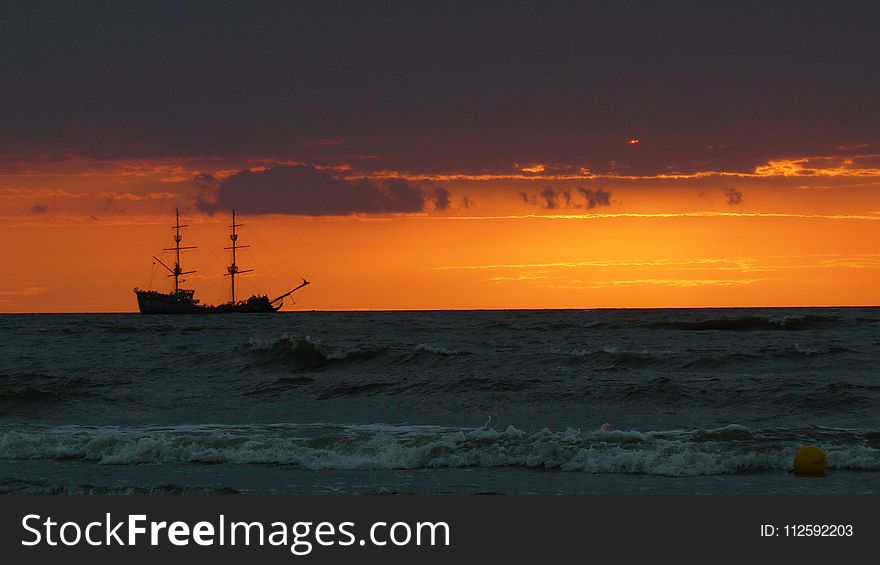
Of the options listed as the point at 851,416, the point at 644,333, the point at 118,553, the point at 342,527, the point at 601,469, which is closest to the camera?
the point at 118,553

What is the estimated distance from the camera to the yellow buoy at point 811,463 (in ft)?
57.6

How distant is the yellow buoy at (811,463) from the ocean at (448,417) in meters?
0.21

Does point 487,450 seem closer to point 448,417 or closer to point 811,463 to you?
point 811,463

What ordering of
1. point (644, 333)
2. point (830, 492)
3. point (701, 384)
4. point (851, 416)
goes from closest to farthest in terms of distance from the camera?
point (830, 492)
point (851, 416)
point (701, 384)
point (644, 333)

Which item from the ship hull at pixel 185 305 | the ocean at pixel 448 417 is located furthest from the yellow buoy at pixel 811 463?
the ship hull at pixel 185 305

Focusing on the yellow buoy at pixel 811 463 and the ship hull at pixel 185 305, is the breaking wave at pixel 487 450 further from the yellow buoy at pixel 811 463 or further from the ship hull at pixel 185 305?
the ship hull at pixel 185 305

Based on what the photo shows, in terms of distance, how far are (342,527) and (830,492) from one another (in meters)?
8.16

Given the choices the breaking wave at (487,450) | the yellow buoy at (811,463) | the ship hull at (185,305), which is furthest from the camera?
the ship hull at (185,305)

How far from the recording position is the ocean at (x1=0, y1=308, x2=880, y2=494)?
59.1ft

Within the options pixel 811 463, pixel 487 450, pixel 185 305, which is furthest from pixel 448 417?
pixel 185 305

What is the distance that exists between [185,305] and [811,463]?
6668 inches

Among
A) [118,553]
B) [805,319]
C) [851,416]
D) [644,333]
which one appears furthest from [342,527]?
[805,319]

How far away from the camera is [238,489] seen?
16875 millimetres

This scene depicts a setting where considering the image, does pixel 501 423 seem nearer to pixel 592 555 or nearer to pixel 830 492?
pixel 830 492
